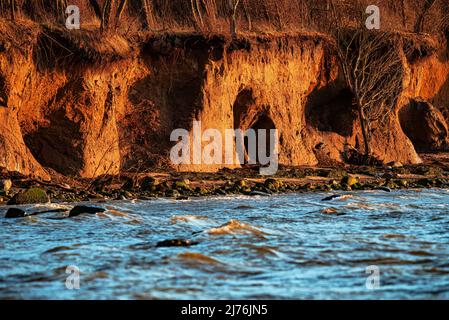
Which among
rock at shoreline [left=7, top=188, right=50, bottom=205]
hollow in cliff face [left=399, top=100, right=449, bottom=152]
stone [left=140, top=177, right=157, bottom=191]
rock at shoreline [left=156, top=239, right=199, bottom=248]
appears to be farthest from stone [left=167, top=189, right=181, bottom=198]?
hollow in cliff face [left=399, top=100, right=449, bottom=152]

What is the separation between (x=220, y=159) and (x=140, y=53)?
3732 millimetres

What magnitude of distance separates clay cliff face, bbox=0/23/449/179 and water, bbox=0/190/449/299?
4227 mm

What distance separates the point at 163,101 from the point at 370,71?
936 centimetres

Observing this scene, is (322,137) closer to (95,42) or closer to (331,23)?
(331,23)

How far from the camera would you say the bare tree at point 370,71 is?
31797mm

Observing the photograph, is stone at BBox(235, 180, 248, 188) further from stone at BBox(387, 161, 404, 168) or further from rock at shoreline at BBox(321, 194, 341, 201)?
stone at BBox(387, 161, 404, 168)

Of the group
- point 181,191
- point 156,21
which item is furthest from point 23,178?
point 156,21

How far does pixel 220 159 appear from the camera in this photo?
86.7ft

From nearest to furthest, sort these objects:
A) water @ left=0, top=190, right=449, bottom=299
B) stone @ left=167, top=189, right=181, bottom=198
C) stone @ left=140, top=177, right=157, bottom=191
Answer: water @ left=0, top=190, right=449, bottom=299 < stone @ left=167, top=189, right=181, bottom=198 < stone @ left=140, top=177, right=157, bottom=191

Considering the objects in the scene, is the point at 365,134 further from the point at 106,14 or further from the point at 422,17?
the point at 106,14

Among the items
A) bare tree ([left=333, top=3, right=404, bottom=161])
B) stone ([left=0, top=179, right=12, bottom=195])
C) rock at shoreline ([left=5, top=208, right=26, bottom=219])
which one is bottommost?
rock at shoreline ([left=5, top=208, right=26, bottom=219])

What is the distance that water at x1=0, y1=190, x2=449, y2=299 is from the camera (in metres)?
9.98

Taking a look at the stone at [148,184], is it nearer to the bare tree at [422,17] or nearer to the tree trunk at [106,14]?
the tree trunk at [106,14]

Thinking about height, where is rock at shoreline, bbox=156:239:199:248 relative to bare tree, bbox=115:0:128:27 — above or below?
below
